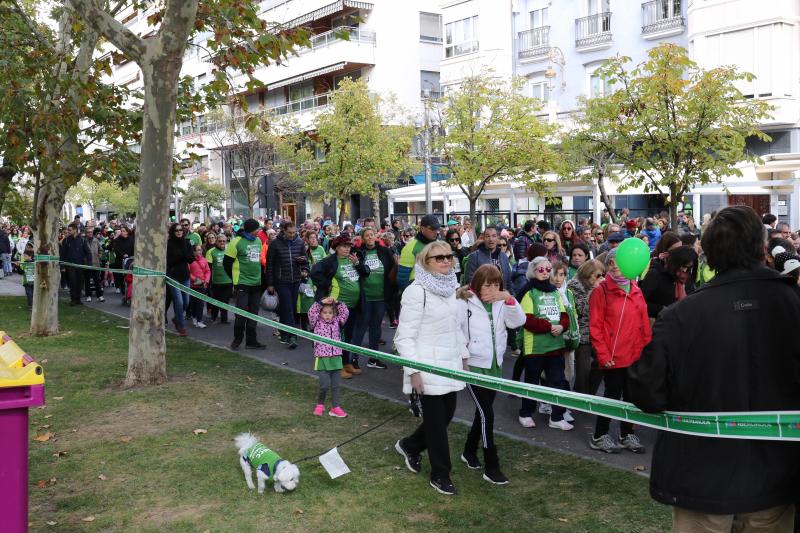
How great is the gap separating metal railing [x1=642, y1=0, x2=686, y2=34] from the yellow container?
90.4 ft

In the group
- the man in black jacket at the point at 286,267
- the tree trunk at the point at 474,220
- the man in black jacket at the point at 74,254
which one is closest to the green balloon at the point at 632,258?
the man in black jacket at the point at 286,267

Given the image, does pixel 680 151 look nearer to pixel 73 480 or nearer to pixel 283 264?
pixel 283 264

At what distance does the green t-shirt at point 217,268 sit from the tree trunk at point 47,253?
2617 mm

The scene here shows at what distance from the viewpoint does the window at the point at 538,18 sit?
1282 inches

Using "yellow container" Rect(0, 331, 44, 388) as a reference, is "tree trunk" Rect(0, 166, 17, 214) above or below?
above

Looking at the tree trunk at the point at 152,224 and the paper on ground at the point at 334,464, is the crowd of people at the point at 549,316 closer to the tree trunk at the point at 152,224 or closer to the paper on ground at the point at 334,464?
the paper on ground at the point at 334,464

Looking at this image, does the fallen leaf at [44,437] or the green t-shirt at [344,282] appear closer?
→ the fallen leaf at [44,437]

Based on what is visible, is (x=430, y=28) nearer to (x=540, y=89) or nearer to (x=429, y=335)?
(x=540, y=89)

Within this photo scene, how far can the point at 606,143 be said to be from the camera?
16.4 meters

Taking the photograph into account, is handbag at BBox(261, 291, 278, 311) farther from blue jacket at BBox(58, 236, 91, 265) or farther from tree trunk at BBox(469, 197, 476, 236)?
tree trunk at BBox(469, 197, 476, 236)

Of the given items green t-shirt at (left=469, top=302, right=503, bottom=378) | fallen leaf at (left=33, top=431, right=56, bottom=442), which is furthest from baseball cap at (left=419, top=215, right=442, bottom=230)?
fallen leaf at (left=33, top=431, right=56, bottom=442)

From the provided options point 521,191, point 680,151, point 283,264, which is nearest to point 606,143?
Answer: point 680,151

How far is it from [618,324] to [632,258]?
0.61 meters

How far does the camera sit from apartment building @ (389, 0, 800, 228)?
22172 mm
